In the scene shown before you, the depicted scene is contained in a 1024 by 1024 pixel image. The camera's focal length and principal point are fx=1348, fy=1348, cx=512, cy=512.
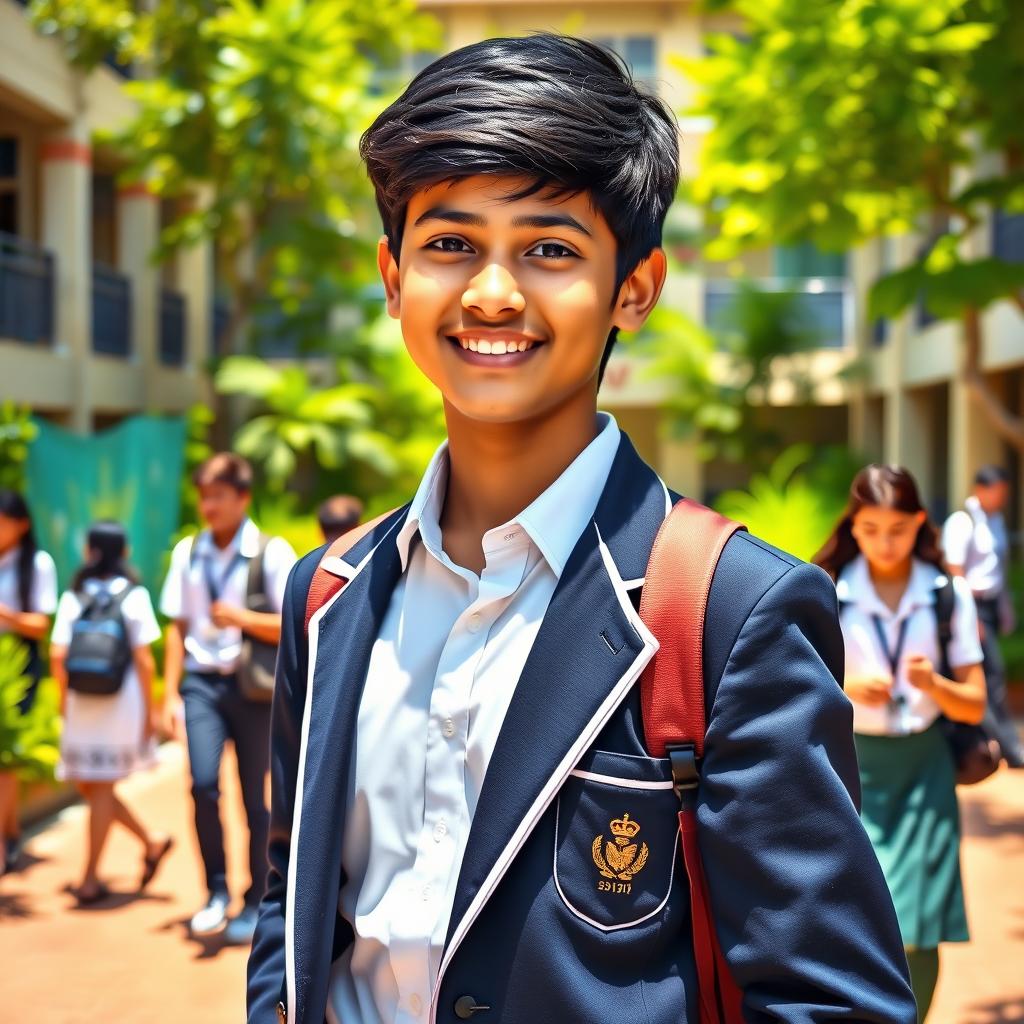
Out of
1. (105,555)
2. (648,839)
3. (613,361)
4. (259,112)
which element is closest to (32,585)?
(105,555)

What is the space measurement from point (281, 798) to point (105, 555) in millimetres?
4662

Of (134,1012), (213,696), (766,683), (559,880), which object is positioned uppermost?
(766,683)

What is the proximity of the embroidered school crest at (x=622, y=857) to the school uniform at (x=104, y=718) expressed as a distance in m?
4.99

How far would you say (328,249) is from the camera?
15.7 metres

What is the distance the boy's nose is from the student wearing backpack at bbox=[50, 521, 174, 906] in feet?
16.0

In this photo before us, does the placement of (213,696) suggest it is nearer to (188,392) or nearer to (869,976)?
(869,976)

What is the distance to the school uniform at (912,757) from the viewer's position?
4062 millimetres

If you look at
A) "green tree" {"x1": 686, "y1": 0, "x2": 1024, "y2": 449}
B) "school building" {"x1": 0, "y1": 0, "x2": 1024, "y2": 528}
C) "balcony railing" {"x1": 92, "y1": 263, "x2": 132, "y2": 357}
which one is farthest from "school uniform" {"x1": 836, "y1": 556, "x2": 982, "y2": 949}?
"balcony railing" {"x1": 92, "y1": 263, "x2": 132, "y2": 357}

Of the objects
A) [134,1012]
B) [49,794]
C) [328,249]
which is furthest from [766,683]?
Result: [328,249]

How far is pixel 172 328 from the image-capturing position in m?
18.5

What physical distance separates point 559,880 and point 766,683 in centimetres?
33

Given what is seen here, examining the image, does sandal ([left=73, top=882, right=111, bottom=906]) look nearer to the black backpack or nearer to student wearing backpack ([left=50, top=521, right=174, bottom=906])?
student wearing backpack ([left=50, top=521, right=174, bottom=906])

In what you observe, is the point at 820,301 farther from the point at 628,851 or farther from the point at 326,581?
the point at 628,851

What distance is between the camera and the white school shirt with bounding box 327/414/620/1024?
1.64 metres
